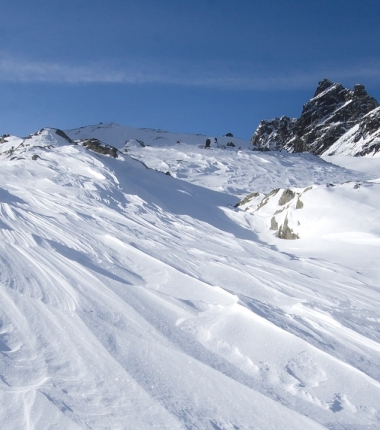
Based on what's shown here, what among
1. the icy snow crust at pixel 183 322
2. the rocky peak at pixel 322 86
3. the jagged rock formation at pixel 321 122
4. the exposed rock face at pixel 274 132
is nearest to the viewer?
the icy snow crust at pixel 183 322

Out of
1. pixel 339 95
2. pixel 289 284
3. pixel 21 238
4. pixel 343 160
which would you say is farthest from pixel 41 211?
pixel 339 95

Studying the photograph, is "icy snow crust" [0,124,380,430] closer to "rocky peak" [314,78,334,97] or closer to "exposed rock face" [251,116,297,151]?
"exposed rock face" [251,116,297,151]

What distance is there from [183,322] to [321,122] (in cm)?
7163

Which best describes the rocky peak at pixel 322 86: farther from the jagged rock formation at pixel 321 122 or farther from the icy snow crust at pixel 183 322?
the icy snow crust at pixel 183 322

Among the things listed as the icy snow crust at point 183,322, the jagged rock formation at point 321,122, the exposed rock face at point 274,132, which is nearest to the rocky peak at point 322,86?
the jagged rock formation at point 321,122

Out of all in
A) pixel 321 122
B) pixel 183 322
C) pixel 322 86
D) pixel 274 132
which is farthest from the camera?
pixel 274 132

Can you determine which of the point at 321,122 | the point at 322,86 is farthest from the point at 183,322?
Result: the point at 322,86

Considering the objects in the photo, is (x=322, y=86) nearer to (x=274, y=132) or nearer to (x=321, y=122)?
(x=321, y=122)

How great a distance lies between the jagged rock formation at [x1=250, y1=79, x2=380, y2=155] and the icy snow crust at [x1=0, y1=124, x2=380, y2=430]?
53.2 metres

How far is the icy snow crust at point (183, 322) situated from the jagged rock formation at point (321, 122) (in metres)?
53.2

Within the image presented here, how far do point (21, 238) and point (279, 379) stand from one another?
13.8ft

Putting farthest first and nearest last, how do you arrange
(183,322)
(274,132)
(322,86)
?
(274,132) → (322,86) → (183,322)

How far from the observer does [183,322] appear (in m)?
3.75

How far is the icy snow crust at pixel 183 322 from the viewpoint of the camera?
257 cm
